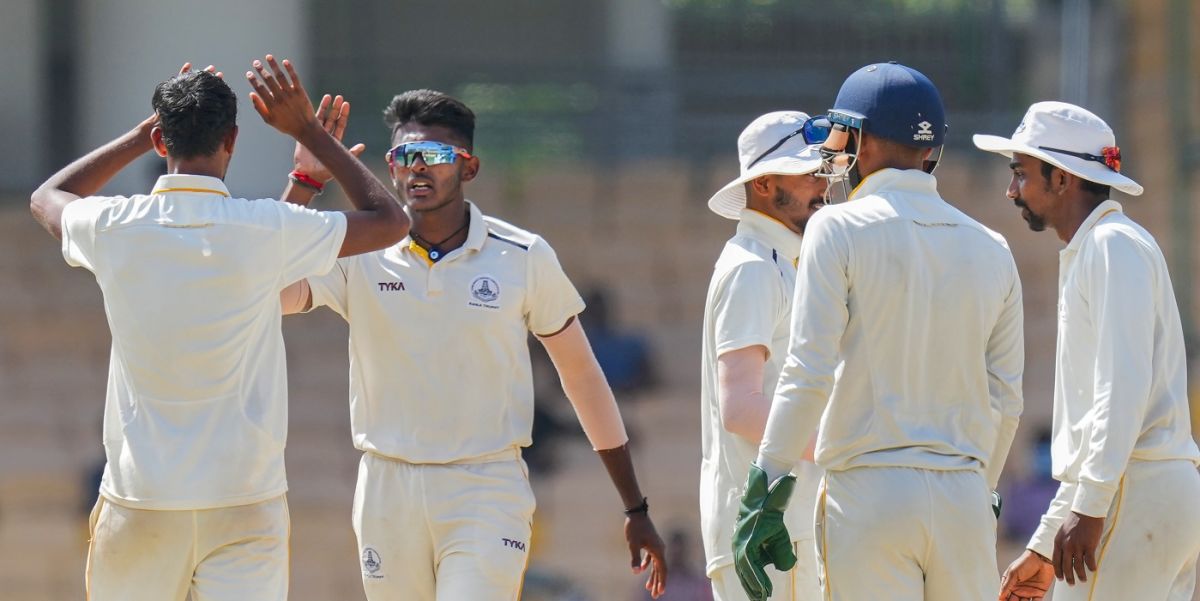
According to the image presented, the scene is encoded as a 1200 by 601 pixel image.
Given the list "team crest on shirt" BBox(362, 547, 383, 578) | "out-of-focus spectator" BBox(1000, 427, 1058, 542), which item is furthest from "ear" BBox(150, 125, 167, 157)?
"out-of-focus spectator" BBox(1000, 427, 1058, 542)

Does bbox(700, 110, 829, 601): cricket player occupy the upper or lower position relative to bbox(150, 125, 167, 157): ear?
lower

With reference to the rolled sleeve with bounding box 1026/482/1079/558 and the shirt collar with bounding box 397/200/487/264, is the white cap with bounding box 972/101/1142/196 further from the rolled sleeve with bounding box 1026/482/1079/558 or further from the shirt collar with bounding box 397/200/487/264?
the shirt collar with bounding box 397/200/487/264

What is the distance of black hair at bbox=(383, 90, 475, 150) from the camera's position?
5.43 meters

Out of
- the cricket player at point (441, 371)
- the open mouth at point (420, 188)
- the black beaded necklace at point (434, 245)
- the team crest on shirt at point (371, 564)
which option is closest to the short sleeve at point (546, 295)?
the cricket player at point (441, 371)

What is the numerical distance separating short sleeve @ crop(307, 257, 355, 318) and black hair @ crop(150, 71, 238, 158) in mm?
810

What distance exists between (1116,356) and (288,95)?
84.7 inches

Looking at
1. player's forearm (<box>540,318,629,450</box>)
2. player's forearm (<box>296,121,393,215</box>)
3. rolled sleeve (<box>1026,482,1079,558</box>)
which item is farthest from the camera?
player's forearm (<box>540,318,629,450</box>)

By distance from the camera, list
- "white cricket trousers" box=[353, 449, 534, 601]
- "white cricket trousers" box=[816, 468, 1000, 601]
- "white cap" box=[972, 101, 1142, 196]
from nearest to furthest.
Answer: "white cricket trousers" box=[816, 468, 1000, 601], "white cap" box=[972, 101, 1142, 196], "white cricket trousers" box=[353, 449, 534, 601]

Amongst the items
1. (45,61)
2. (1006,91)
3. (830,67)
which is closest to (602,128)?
(830,67)

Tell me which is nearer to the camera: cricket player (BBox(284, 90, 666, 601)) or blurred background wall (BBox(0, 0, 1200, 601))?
cricket player (BBox(284, 90, 666, 601))

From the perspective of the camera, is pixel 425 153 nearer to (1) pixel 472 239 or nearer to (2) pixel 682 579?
(1) pixel 472 239

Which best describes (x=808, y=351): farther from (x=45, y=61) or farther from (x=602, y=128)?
(x=45, y=61)

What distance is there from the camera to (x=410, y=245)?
5.38 meters

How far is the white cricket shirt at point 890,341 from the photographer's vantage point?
4355 mm
